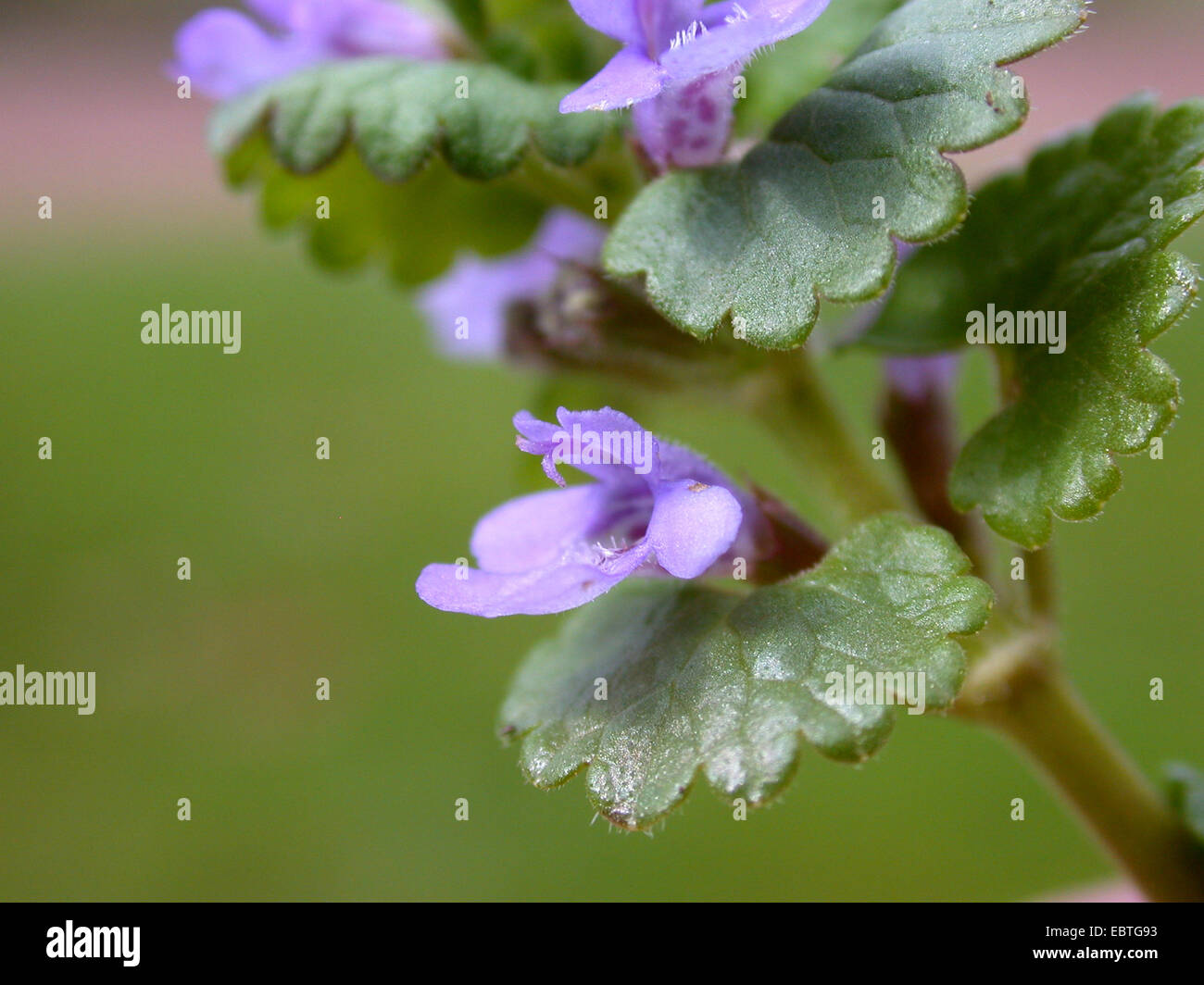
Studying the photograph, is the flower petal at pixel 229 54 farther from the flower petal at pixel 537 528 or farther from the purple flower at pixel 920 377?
the purple flower at pixel 920 377

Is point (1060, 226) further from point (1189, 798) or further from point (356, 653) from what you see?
point (356, 653)

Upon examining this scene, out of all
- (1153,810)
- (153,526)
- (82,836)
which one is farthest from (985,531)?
Result: (153,526)

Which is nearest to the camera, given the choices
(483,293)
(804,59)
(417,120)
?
(417,120)

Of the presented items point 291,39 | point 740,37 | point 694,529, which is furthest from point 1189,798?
point 291,39

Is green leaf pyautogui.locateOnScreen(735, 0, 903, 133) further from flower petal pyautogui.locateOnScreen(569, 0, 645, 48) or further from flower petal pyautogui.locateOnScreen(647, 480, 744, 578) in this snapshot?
flower petal pyautogui.locateOnScreen(647, 480, 744, 578)

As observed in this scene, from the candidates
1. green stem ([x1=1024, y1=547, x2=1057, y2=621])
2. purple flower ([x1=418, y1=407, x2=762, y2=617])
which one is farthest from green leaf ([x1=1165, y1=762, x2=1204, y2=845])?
purple flower ([x1=418, y1=407, x2=762, y2=617])
